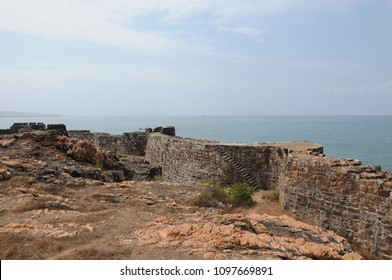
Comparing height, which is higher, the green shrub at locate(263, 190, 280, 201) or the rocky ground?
the rocky ground

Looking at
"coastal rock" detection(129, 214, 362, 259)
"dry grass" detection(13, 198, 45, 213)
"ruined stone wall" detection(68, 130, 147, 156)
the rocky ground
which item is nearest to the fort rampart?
the rocky ground

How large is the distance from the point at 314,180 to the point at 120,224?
870 centimetres

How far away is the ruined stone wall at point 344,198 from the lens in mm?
10633

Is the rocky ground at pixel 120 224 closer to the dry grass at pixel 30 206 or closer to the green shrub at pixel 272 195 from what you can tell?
the dry grass at pixel 30 206

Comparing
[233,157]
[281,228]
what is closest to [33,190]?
[281,228]

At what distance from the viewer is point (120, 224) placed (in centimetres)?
730

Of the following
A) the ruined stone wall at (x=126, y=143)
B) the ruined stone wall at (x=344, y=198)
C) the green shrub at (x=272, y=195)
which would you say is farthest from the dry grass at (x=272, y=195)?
the ruined stone wall at (x=126, y=143)

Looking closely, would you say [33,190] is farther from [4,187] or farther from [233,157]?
[233,157]

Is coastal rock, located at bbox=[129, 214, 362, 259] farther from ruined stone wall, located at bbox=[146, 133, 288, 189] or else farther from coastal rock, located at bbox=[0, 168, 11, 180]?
ruined stone wall, located at bbox=[146, 133, 288, 189]

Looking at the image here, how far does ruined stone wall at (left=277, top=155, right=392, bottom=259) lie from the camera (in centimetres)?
1063

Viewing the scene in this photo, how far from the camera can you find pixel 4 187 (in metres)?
9.23

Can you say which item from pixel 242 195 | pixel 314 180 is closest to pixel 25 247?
pixel 314 180

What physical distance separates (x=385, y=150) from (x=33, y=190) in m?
62.5

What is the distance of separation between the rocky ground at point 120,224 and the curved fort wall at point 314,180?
3.66 meters
